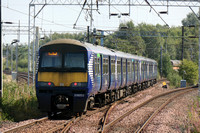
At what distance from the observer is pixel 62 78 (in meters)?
13.0

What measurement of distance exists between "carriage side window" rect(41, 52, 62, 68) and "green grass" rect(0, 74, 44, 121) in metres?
2.34

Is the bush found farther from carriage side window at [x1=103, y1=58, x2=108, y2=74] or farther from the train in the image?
carriage side window at [x1=103, y1=58, x2=108, y2=74]

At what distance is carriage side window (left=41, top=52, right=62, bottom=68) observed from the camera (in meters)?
13.2

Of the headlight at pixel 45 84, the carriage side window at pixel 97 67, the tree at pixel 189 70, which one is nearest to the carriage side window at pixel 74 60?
the headlight at pixel 45 84

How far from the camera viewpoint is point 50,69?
43.2 ft

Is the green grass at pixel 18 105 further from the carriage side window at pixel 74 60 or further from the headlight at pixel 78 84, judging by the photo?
the carriage side window at pixel 74 60

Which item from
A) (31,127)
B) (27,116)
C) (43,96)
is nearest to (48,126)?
(31,127)

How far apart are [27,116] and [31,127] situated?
2.82m

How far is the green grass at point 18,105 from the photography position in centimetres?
1398

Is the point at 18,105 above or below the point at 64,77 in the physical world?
below

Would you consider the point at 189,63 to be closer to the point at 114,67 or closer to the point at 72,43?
the point at 114,67

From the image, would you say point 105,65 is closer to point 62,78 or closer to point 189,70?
point 62,78

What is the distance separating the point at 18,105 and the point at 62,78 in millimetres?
3064

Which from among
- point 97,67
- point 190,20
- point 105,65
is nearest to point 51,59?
point 97,67
